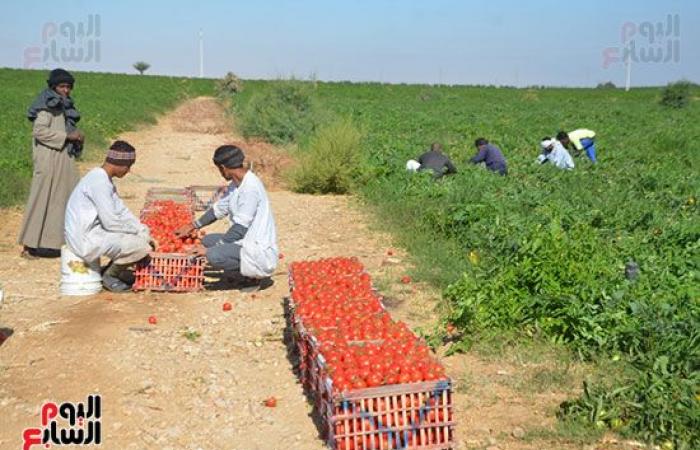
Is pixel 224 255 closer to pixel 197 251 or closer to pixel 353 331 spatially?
pixel 197 251

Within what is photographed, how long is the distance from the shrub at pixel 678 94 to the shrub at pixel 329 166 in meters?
35.3

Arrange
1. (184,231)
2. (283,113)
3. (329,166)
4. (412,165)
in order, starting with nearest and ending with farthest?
(184,231) < (329,166) < (412,165) < (283,113)

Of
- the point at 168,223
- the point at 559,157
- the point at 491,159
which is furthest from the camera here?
the point at 559,157

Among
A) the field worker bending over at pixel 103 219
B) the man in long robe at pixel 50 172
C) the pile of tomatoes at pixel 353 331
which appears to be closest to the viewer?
the pile of tomatoes at pixel 353 331

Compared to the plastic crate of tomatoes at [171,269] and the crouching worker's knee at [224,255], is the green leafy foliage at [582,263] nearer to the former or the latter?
the crouching worker's knee at [224,255]

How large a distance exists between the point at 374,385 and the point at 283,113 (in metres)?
17.5

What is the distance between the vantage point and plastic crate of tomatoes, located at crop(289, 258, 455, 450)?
3922 millimetres

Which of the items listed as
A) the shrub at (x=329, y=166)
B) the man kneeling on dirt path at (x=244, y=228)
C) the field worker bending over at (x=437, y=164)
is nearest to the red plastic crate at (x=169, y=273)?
the man kneeling on dirt path at (x=244, y=228)

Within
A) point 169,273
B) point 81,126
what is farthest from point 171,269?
point 81,126

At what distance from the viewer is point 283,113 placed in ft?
68.9

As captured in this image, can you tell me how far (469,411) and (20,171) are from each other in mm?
10450

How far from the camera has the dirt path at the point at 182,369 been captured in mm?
4461

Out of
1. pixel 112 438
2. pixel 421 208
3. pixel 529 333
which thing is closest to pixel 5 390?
pixel 112 438

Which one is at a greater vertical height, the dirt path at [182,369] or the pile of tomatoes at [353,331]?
the pile of tomatoes at [353,331]
